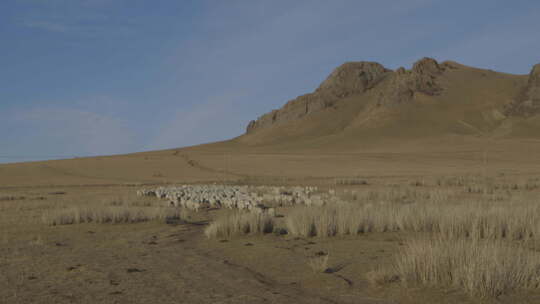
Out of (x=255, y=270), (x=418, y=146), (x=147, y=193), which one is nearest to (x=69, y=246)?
(x=255, y=270)

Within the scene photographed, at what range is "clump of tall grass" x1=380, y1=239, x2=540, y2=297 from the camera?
16.1 feet

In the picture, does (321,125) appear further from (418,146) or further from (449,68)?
(418,146)

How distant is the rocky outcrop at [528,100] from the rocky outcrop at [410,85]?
2105 centimetres

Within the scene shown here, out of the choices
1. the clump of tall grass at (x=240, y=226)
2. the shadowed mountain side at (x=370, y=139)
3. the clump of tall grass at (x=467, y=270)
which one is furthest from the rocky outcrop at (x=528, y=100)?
the clump of tall grass at (x=467, y=270)

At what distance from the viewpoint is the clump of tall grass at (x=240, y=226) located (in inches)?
370

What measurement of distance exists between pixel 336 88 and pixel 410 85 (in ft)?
121

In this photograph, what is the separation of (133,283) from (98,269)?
985mm

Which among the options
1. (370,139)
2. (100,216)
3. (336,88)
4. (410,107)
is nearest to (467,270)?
(100,216)

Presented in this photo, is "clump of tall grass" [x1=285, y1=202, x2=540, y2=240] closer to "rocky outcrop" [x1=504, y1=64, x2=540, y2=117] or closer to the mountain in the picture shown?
the mountain

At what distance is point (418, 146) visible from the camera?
251ft

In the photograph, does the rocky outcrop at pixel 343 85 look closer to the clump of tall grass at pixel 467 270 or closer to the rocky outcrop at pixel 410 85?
the rocky outcrop at pixel 410 85

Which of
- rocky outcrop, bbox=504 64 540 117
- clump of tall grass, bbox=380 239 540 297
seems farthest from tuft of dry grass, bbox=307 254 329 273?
rocky outcrop, bbox=504 64 540 117

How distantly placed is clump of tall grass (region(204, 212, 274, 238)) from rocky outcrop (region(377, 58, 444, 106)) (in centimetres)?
11316

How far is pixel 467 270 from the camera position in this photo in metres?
5.07
